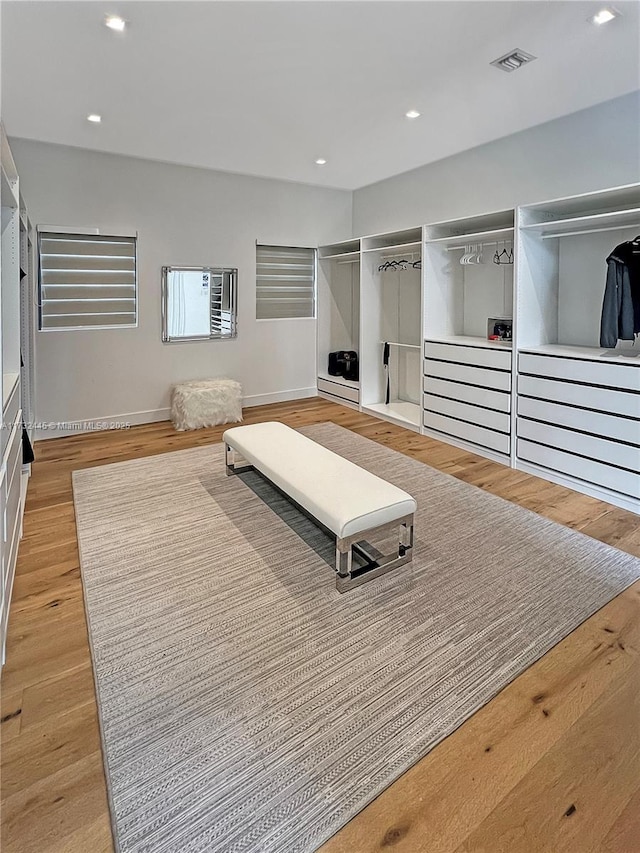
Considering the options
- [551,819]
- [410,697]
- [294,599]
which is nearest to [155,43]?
[294,599]

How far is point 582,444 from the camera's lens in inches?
139

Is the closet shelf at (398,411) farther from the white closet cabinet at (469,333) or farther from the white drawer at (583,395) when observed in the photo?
the white drawer at (583,395)

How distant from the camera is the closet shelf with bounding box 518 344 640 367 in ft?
10.7

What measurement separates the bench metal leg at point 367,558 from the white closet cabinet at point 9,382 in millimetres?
1431

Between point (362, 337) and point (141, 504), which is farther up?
point (362, 337)

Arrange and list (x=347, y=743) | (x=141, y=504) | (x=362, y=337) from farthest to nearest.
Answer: (x=362, y=337) → (x=141, y=504) → (x=347, y=743)

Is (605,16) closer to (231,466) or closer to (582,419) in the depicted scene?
(582,419)

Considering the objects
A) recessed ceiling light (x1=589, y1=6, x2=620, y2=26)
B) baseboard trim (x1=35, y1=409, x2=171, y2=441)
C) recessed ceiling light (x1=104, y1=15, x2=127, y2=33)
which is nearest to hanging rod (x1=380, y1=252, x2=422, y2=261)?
recessed ceiling light (x1=589, y1=6, x2=620, y2=26)

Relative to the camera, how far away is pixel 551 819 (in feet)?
4.42

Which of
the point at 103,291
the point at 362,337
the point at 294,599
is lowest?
the point at 294,599

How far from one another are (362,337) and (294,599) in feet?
13.5

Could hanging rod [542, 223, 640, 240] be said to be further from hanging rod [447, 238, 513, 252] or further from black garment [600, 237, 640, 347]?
hanging rod [447, 238, 513, 252]

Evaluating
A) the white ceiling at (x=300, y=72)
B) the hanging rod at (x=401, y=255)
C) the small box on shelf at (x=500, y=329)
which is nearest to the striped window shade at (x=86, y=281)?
the white ceiling at (x=300, y=72)

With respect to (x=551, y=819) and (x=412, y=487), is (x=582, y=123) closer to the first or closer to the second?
(x=412, y=487)
